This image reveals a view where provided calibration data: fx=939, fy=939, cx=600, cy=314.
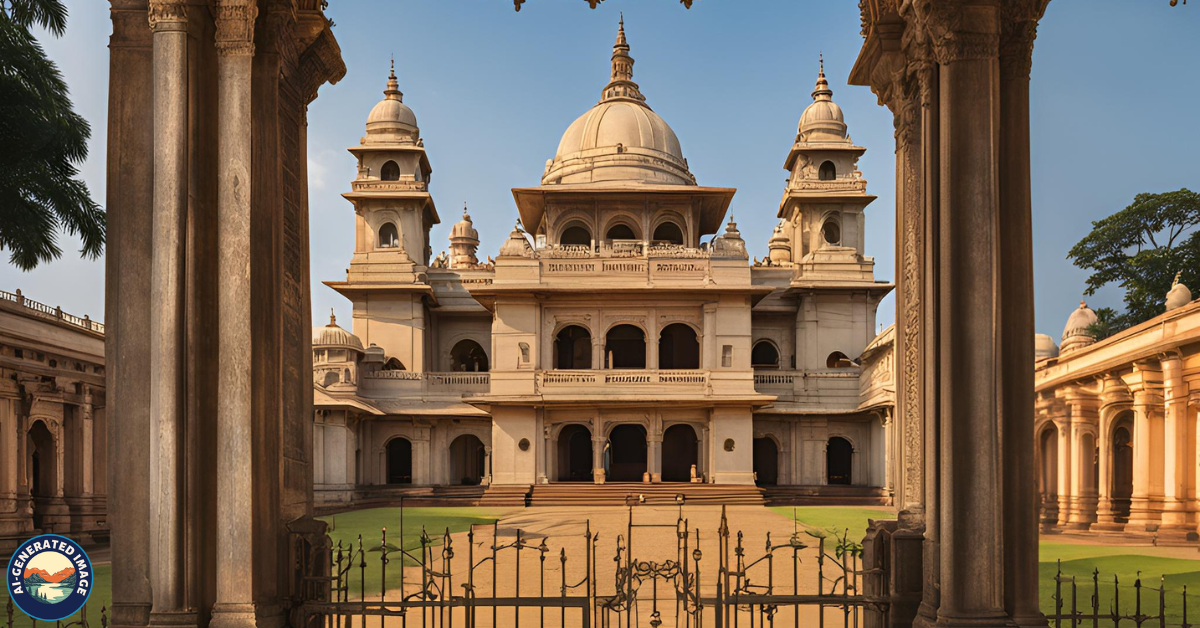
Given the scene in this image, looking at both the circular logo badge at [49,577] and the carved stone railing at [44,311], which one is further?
the carved stone railing at [44,311]

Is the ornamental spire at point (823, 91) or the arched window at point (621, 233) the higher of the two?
the ornamental spire at point (823, 91)

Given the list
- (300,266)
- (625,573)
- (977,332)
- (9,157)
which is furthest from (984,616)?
(9,157)

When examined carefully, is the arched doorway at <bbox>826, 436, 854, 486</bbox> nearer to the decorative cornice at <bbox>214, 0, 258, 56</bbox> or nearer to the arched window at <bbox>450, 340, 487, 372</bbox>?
the arched window at <bbox>450, 340, 487, 372</bbox>

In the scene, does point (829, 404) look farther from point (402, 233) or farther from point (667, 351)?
point (402, 233)

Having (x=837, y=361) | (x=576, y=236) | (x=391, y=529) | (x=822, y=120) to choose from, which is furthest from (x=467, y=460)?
(x=822, y=120)

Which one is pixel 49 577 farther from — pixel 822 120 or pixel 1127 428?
pixel 822 120

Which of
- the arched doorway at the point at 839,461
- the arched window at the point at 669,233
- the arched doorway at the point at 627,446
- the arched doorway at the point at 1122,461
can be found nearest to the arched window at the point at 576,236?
the arched window at the point at 669,233

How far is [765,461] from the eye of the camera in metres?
39.3

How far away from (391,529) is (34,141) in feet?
37.0

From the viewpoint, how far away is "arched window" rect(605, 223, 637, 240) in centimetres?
3819

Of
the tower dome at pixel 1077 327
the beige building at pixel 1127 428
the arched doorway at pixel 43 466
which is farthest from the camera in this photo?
the tower dome at pixel 1077 327

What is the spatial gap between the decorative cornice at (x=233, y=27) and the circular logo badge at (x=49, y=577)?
3489 millimetres

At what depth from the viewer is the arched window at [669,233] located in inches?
1518

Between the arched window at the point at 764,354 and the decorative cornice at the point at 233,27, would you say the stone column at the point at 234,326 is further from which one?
the arched window at the point at 764,354
